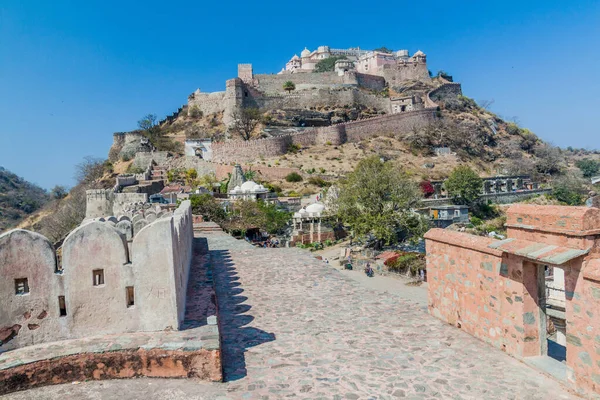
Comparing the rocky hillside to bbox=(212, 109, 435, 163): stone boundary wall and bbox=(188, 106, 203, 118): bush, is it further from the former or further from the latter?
bbox=(212, 109, 435, 163): stone boundary wall

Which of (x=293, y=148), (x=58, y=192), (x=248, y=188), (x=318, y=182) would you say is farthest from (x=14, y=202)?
(x=318, y=182)

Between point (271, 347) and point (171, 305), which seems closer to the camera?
point (171, 305)

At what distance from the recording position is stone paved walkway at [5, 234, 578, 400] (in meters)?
4.23

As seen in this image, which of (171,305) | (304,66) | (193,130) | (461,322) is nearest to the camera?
(171,305)

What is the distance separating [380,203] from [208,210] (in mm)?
9281

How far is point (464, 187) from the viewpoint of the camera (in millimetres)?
36281

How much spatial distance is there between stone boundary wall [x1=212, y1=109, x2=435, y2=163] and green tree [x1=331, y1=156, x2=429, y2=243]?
20948 mm

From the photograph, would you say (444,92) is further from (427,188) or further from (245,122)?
(427,188)

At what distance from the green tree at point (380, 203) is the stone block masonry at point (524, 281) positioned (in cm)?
1621

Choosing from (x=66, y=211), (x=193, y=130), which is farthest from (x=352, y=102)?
(x=66, y=211)

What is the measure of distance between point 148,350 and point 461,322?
3.87 m

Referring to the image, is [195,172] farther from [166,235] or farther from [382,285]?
[166,235]

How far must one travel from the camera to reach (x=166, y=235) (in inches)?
197

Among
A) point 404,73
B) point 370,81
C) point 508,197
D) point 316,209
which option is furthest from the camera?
point 404,73
